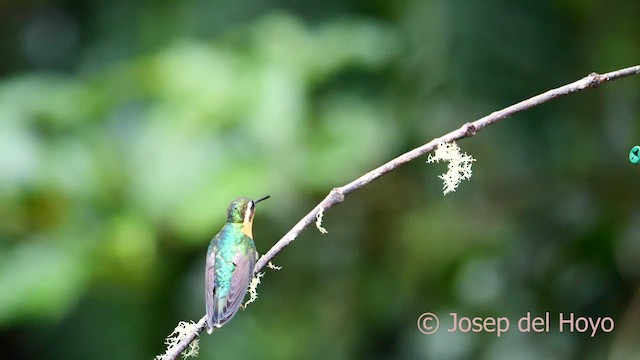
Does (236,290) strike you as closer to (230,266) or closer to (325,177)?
(230,266)

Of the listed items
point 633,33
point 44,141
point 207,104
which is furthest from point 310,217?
point 633,33

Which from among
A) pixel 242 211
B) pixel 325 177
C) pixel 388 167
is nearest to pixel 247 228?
pixel 242 211

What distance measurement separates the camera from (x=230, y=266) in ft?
2.89

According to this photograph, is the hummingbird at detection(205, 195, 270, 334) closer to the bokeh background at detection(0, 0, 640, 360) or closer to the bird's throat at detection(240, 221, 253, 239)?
the bird's throat at detection(240, 221, 253, 239)

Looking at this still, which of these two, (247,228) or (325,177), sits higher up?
(325,177)

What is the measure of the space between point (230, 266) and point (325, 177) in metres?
1.50

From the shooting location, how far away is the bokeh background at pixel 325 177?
2.32 metres

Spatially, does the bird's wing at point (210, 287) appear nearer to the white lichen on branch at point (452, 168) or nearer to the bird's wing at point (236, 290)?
the bird's wing at point (236, 290)

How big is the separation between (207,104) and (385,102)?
81cm

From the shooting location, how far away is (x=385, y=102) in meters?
2.98

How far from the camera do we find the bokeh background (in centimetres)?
232

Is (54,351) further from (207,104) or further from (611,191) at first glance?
(611,191)

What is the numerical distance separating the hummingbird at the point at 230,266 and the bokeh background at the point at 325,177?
1.18 meters

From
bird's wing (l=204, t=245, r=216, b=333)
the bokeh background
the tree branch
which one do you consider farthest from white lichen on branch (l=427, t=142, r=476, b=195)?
the bokeh background
